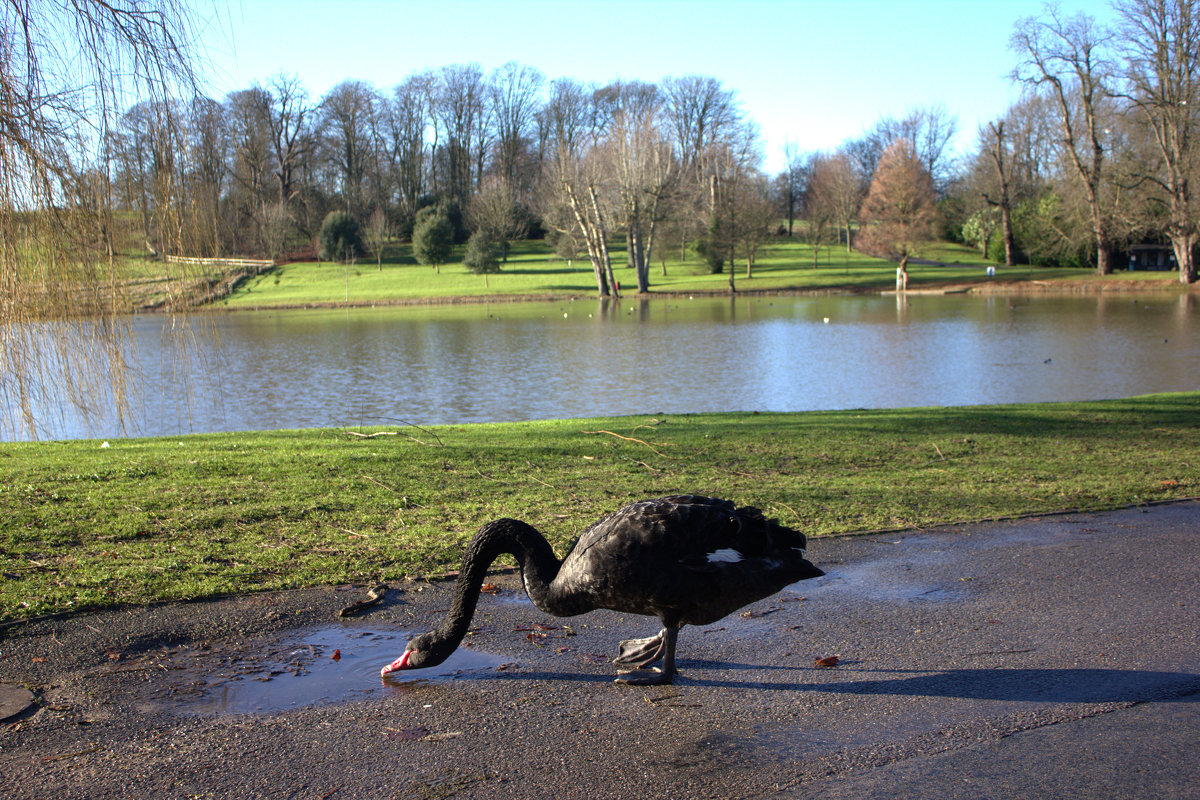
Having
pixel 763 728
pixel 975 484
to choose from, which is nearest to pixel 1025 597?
pixel 763 728

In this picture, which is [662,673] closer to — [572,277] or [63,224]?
[63,224]

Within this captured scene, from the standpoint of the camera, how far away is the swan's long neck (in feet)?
15.4

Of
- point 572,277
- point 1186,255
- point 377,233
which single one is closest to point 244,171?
point 1186,255

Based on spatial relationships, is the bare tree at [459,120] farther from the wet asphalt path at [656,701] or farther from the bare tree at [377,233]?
the wet asphalt path at [656,701]

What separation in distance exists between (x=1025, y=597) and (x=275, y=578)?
5.09 metres

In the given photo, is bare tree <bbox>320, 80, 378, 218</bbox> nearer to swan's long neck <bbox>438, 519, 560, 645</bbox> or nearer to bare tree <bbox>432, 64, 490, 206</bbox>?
bare tree <bbox>432, 64, 490, 206</bbox>

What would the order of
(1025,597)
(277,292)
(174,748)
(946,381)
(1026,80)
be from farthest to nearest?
(277,292) → (1026,80) → (946,381) → (1025,597) → (174,748)

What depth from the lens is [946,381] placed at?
22.9m

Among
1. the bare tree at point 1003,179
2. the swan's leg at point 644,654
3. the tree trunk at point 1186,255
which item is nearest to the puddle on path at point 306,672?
the swan's leg at point 644,654

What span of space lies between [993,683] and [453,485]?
5531mm

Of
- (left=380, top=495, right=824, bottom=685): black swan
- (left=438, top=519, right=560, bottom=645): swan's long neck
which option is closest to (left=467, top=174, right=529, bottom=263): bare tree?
(left=438, top=519, right=560, bottom=645): swan's long neck

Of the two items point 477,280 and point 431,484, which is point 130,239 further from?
point 477,280

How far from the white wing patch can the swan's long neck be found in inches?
35.3

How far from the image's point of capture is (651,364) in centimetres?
2784
